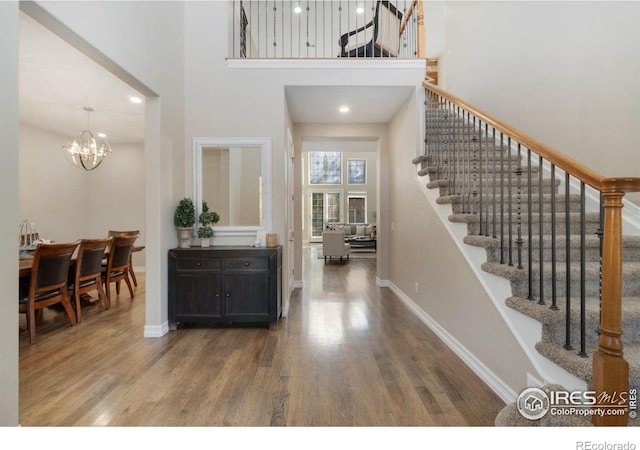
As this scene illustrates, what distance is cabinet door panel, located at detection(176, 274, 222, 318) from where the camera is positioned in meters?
3.26

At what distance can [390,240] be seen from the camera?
516cm

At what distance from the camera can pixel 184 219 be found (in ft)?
11.0

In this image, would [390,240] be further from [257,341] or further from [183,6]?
[183,6]

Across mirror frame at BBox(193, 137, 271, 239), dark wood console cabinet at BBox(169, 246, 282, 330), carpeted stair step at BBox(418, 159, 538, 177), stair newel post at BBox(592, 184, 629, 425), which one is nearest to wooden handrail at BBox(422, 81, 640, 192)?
stair newel post at BBox(592, 184, 629, 425)

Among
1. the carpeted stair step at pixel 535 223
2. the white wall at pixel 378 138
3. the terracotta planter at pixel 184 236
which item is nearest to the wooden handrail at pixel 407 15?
the white wall at pixel 378 138

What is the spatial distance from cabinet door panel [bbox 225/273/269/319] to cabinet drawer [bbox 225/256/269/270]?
77mm

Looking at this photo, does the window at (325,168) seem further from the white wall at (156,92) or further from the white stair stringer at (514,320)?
the white stair stringer at (514,320)

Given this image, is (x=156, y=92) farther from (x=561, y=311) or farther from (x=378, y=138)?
(x=561, y=311)

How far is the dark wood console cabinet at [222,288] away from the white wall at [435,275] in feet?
5.75

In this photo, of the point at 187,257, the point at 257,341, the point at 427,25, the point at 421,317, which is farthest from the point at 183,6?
the point at 427,25

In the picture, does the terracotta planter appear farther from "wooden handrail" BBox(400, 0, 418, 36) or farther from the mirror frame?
"wooden handrail" BBox(400, 0, 418, 36)

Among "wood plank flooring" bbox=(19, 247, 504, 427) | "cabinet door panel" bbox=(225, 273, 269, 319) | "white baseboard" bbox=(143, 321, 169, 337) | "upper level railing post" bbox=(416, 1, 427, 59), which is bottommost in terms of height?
"wood plank flooring" bbox=(19, 247, 504, 427)

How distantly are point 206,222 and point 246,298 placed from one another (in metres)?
1.03
